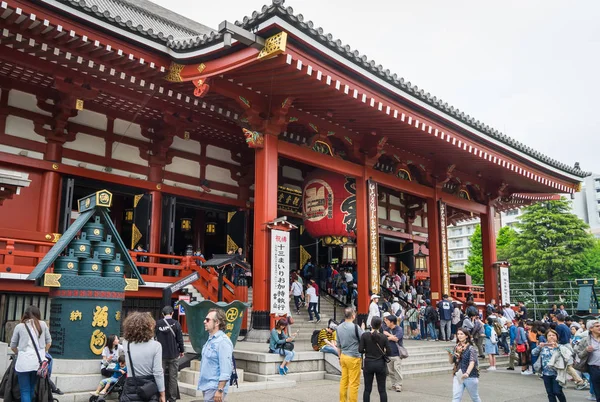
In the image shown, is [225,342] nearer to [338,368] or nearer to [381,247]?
[338,368]

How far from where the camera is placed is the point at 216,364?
507cm

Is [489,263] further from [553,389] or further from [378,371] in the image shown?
[378,371]

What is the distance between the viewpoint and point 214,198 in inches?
604

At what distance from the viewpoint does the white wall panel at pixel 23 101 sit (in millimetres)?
11875

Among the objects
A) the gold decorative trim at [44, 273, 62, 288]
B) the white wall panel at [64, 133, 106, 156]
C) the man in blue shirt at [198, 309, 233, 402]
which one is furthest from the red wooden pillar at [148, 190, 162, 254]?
the man in blue shirt at [198, 309, 233, 402]

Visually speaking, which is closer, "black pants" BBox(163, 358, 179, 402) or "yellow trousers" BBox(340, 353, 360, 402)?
"yellow trousers" BBox(340, 353, 360, 402)

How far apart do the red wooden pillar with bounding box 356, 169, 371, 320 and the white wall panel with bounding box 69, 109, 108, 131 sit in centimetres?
743

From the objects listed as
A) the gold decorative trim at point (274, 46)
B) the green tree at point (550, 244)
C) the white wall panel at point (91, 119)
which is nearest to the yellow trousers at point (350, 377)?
the gold decorative trim at point (274, 46)

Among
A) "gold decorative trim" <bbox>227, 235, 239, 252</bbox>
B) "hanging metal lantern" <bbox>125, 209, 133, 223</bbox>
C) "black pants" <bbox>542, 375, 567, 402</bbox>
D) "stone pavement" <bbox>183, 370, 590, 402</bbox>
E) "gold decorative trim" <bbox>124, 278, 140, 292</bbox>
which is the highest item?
"hanging metal lantern" <bbox>125, 209, 133, 223</bbox>

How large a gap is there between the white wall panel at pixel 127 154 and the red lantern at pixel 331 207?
4963 millimetres

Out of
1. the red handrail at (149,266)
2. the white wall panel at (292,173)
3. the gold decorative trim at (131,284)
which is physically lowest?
the gold decorative trim at (131,284)

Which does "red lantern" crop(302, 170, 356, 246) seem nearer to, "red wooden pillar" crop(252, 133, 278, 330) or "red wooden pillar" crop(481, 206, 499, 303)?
"red wooden pillar" crop(252, 133, 278, 330)

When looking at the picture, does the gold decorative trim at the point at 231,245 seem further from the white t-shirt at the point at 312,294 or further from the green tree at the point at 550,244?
the green tree at the point at 550,244

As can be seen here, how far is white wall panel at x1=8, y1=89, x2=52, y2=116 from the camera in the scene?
39.0 feet
